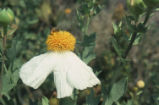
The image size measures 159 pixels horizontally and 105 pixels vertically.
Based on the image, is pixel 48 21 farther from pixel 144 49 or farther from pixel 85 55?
pixel 85 55

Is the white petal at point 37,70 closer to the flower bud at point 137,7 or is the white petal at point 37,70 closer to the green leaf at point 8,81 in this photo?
the green leaf at point 8,81

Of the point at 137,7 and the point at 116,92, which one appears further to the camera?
the point at 116,92

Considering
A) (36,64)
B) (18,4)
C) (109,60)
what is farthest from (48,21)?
(36,64)

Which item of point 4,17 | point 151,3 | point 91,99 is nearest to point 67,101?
point 91,99

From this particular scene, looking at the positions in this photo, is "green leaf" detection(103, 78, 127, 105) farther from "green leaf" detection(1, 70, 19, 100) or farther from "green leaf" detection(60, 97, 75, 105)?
"green leaf" detection(1, 70, 19, 100)

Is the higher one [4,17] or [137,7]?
[4,17]

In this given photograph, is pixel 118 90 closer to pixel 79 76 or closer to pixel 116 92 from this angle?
pixel 116 92

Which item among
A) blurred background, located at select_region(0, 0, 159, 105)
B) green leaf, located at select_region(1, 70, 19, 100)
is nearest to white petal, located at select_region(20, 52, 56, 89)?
green leaf, located at select_region(1, 70, 19, 100)
